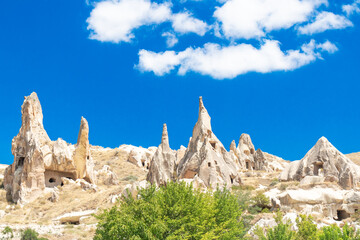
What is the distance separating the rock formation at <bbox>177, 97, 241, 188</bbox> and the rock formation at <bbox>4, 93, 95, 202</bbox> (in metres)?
12.0

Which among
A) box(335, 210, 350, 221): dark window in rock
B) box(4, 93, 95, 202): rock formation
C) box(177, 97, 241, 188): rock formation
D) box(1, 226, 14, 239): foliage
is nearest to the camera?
box(1, 226, 14, 239): foliage

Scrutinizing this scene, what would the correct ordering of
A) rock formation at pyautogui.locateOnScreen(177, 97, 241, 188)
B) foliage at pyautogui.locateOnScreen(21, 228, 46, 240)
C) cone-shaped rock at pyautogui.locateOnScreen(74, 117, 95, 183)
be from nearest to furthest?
foliage at pyautogui.locateOnScreen(21, 228, 46, 240)
rock formation at pyautogui.locateOnScreen(177, 97, 241, 188)
cone-shaped rock at pyautogui.locateOnScreen(74, 117, 95, 183)

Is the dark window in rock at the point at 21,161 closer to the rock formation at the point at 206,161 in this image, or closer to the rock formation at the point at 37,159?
the rock formation at the point at 37,159

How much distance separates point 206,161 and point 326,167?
10853 mm

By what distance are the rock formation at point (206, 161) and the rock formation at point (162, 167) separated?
979 mm

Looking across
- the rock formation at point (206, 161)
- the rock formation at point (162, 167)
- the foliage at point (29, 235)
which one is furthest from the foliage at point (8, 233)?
the rock formation at point (206, 161)

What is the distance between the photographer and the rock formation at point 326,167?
32.6m

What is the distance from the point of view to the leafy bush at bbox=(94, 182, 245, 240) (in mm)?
17141

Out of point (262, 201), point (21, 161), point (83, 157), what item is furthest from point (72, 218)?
point (262, 201)

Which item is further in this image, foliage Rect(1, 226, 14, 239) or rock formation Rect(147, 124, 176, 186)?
rock formation Rect(147, 124, 176, 186)

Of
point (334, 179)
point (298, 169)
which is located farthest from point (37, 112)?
point (334, 179)

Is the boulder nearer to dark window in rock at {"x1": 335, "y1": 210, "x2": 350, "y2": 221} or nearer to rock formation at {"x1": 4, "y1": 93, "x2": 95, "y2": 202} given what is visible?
rock formation at {"x1": 4, "y1": 93, "x2": 95, "y2": 202}

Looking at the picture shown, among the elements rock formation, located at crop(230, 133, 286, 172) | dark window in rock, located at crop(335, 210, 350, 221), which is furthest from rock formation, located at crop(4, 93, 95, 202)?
dark window in rock, located at crop(335, 210, 350, 221)

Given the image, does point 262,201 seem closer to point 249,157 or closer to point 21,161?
point 21,161
